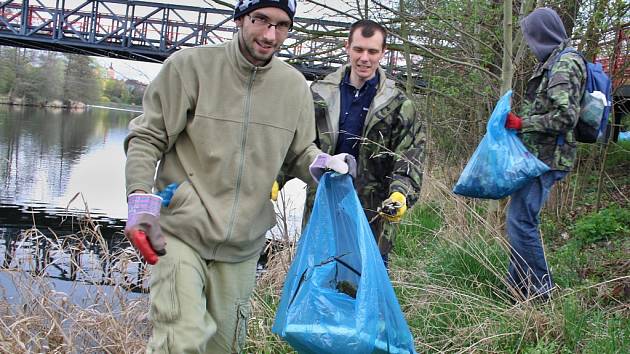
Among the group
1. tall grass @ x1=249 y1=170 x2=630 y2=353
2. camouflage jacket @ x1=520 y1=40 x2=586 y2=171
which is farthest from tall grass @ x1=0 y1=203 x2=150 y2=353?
camouflage jacket @ x1=520 y1=40 x2=586 y2=171

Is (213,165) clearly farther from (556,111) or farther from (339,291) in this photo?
(556,111)

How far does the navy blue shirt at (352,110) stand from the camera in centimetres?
361

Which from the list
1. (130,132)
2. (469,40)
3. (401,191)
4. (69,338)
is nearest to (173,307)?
(130,132)

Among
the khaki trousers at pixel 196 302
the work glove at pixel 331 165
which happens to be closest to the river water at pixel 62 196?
the khaki trousers at pixel 196 302

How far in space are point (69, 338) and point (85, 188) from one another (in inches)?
499

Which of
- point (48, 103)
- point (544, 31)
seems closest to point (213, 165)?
point (544, 31)

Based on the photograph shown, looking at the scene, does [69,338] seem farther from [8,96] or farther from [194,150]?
[8,96]

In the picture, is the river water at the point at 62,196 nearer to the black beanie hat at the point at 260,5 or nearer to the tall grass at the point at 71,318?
the tall grass at the point at 71,318

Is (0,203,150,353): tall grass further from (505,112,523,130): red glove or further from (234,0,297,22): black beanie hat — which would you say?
(505,112,523,130): red glove

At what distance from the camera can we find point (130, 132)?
8.56ft

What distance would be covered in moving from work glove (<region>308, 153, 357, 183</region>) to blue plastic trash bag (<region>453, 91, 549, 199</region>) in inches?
57.6

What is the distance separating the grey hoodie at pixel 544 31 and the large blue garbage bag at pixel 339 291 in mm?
1999

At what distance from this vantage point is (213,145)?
264 cm

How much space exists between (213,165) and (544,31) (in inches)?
98.1
